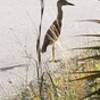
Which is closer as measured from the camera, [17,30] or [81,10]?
[17,30]

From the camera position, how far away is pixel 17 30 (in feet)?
23.7

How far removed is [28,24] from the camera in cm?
739

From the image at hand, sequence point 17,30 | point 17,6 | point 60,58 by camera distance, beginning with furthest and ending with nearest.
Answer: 1. point 17,6
2. point 17,30
3. point 60,58

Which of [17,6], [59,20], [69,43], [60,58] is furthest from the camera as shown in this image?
[17,6]

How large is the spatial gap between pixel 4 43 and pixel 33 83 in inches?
71.1

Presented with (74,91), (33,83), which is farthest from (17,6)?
(74,91)

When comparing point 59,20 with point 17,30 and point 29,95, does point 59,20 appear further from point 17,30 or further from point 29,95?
point 17,30

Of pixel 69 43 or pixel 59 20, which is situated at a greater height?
pixel 59 20

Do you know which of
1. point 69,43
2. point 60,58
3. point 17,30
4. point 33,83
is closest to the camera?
point 33,83

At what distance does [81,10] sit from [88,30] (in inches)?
39.8

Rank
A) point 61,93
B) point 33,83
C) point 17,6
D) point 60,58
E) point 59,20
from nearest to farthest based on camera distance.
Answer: point 61,93 < point 59,20 < point 33,83 < point 60,58 < point 17,6

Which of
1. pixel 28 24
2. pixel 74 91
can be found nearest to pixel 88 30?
pixel 28 24

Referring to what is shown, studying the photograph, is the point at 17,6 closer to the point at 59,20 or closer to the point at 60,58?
the point at 60,58

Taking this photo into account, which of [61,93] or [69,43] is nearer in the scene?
[61,93]
